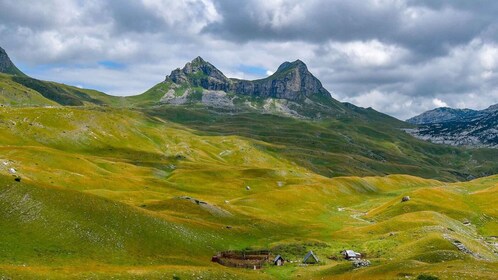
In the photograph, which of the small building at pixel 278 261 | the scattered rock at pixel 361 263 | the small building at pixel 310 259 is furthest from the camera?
the small building at pixel 310 259

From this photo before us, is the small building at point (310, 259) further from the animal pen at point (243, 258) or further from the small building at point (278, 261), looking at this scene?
the animal pen at point (243, 258)

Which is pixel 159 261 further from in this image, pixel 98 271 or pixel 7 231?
pixel 7 231

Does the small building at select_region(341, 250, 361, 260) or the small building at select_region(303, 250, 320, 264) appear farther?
the small building at select_region(341, 250, 361, 260)

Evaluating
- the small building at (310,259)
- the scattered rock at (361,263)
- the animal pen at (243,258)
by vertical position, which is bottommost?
the animal pen at (243,258)

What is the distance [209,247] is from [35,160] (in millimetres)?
86790

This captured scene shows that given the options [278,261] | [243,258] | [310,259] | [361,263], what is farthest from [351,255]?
[243,258]

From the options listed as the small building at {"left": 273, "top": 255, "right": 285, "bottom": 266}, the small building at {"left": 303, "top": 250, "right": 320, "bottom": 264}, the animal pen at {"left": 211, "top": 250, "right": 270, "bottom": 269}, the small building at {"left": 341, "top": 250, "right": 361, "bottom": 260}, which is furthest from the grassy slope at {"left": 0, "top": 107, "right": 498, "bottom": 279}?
the small building at {"left": 273, "top": 255, "right": 285, "bottom": 266}

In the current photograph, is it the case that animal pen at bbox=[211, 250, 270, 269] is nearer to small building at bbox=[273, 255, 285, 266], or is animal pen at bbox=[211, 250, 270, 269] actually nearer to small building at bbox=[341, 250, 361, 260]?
small building at bbox=[273, 255, 285, 266]

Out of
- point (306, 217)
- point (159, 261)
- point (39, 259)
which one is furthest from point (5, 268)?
point (306, 217)

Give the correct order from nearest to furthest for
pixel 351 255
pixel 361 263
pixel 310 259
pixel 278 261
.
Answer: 1. pixel 361 263
2. pixel 278 261
3. pixel 310 259
4. pixel 351 255

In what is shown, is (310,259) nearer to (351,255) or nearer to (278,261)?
(278,261)

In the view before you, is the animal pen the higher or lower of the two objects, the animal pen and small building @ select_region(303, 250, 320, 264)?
the lower

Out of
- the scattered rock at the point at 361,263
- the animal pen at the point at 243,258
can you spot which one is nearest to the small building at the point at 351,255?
the scattered rock at the point at 361,263

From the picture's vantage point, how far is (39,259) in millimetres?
52625
